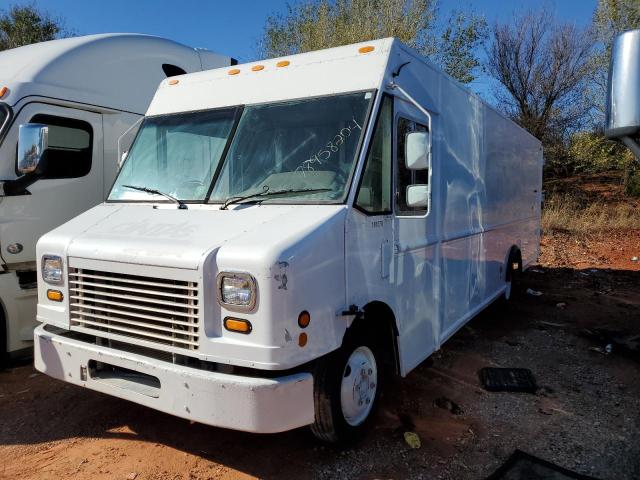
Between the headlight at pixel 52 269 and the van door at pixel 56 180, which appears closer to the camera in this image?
the headlight at pixel 52 269

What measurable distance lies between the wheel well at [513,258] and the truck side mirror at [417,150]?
4508 millimetres

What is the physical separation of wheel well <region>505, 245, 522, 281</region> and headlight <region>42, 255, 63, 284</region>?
611 cm

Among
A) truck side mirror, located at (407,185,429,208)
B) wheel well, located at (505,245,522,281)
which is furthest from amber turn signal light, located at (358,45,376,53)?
A: wheel well, located at (505,245,522,281)

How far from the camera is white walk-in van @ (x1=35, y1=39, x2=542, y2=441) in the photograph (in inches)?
115

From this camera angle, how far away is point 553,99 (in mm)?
20797

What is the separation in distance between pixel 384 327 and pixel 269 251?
1.52 meters

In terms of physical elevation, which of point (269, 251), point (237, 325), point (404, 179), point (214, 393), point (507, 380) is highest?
point (404, 179)

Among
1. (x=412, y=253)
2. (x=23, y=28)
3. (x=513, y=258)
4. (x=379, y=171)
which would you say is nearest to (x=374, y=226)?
(x=379, y=171)

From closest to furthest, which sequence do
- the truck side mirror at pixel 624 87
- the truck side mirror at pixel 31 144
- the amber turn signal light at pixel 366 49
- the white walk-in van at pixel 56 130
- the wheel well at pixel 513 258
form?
the truck side mirror at pixel 624 87 → the amber turn signal light at pixel 366 49 → the truck side mirror at pixel 31 144 → the white walk-in van at pixel 56 130 → the wheel well at pixel 513 258

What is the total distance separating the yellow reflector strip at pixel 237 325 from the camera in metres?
2.87

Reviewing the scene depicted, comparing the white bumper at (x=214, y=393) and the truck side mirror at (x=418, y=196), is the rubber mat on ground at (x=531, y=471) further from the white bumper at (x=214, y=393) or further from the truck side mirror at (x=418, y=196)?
the truck side mirror at (x=418, y=196)

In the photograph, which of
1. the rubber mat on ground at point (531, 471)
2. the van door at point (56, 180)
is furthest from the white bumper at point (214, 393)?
the van door at point (56, 180)

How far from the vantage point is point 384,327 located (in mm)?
3965

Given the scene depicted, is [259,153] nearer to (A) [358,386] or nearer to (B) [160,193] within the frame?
(B) [160,193]
